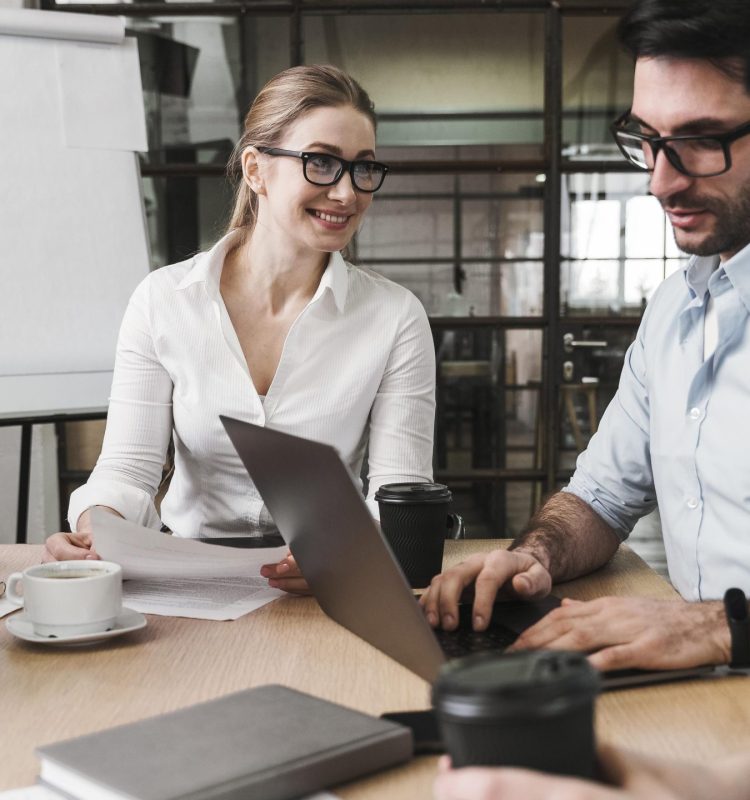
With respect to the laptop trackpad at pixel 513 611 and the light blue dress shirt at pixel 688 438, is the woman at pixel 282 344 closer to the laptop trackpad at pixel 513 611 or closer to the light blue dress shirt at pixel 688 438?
the light blue dress shirt at pixel 688 438

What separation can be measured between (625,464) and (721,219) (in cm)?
40

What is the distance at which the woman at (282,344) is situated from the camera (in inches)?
68.9

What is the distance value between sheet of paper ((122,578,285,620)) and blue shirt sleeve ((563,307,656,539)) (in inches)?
20.0

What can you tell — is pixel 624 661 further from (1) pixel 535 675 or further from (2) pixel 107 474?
(2) pixel 107 474

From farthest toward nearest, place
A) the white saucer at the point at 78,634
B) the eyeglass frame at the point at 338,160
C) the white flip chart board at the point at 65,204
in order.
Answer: the white flip chart board at the point at 65,204
the eyeglass frame at the point at 338,160
the white saucer at the point at 78,634

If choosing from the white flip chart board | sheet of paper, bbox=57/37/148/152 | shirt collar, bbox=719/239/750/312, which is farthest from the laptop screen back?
sheet of paper, bbox=57/37/148/152

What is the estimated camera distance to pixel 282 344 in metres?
1.86

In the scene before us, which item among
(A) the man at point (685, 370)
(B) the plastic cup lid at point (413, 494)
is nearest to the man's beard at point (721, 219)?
(A) the man at point (685, 370)

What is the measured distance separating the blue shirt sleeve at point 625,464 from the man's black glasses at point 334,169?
0.63 meters

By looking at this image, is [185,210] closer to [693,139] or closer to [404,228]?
[404,228]

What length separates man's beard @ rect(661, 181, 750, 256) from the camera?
3.99 ft

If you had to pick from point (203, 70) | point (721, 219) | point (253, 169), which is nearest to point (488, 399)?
point (203, 70)

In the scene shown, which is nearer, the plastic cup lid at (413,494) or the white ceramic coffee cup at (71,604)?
the white ceramic coffee cup at (71,604)

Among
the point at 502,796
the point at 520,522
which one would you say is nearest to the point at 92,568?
the point at 502,796
